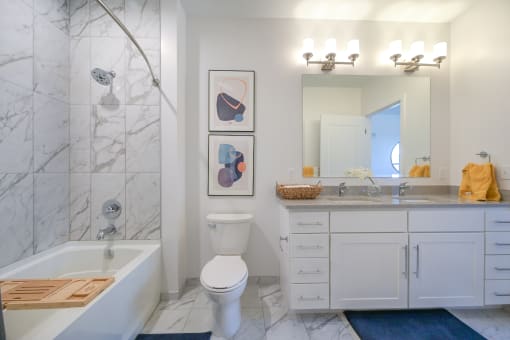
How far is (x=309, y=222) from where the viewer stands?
1.57 meters

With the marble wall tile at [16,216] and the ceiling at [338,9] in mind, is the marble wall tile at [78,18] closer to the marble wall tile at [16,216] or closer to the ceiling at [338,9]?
the ceiling at [338,9]

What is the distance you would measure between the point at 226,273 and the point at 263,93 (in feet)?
5.37

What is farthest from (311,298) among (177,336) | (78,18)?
(78,18)

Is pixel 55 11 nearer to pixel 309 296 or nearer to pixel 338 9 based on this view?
pixel 338 9

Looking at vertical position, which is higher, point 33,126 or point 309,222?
point 33,126

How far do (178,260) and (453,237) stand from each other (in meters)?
2.18

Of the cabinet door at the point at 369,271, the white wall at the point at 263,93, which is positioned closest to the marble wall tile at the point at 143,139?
the white wall at the point at 263,93

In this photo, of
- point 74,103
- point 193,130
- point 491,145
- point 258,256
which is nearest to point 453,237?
point 491,145

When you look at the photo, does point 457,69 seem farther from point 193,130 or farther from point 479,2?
point 193,130

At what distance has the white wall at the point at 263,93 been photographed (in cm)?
209

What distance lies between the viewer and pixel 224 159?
2084 mm

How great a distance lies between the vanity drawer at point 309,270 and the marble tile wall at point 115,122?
3.92 ft

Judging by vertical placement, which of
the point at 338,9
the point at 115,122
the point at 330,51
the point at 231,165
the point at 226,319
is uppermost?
the point at 338,9

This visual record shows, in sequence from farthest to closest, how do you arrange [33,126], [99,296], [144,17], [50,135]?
[144,17] < [50,135] < [33,126] < [99,296]
